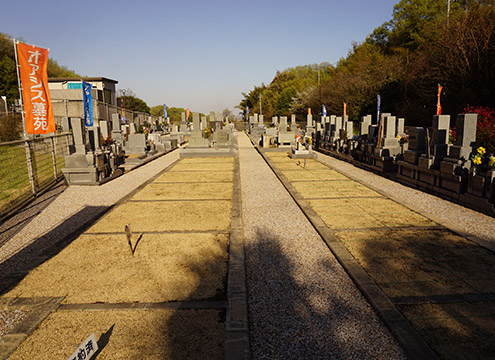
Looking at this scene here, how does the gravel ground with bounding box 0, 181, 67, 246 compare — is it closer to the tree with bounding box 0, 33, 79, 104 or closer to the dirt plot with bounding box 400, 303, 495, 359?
the dirt plot with bounding box 400, 303, 495, 359

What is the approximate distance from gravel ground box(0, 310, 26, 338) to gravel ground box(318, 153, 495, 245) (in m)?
7.21

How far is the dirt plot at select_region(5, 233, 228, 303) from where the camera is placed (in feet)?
13.8

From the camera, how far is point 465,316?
3.64 metres

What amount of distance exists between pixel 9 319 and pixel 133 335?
5.25 feet

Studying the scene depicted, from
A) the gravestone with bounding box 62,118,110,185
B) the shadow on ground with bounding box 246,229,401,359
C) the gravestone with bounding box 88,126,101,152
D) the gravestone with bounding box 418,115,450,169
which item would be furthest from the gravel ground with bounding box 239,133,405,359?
the gravestone with bounding box 88,126,101,152

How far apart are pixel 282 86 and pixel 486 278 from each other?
67994 millimetres

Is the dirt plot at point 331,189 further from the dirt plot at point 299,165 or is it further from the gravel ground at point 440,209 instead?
the dirt plot at point 299,165

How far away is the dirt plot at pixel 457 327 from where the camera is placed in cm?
309

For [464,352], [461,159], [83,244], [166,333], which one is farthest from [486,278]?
[83,244]

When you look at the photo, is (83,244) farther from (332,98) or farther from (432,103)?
(332,98)

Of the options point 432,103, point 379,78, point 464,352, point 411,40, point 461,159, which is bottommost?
point 464,352

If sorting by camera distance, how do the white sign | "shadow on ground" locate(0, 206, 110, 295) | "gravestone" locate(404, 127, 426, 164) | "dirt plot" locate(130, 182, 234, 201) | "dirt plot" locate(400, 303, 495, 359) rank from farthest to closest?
"gravestone" locate(404, 127, 426, 164), "dirt plot" locate(130, 182, 234, 201), "shadow on ground" locate(0, 206, 110, 295), "dirt plot" locate(400, 303, 495, 359), the white sign

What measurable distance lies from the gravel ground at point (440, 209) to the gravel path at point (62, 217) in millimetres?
7903

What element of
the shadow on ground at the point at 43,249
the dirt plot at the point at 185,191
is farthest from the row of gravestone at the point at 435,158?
the shadow on ground at the point at 43,249
